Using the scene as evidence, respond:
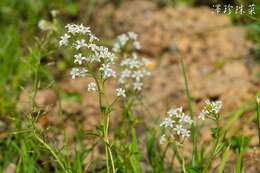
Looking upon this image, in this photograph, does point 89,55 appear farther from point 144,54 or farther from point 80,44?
point 144,54

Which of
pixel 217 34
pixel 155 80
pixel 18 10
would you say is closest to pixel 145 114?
pixel 155 80

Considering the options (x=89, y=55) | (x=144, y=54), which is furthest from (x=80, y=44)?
(x=144, y=54)

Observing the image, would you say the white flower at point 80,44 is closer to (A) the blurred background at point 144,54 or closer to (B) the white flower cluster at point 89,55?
(B) the white flower cluster at point 89,55

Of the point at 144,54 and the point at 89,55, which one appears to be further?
the point at 144,54

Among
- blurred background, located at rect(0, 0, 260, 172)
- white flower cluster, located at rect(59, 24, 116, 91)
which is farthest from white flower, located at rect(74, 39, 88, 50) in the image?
blurred background, located at rect(0, 0, 260, 172)

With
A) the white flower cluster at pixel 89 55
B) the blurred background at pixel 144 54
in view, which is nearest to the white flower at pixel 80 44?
the white flower cluster at pixel 89 55

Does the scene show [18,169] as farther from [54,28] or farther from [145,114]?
[145,114]

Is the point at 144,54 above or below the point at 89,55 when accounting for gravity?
above

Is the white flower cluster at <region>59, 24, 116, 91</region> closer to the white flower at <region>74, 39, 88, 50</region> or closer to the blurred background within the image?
the white flower at <region>74, 39, 88, 50</region>
